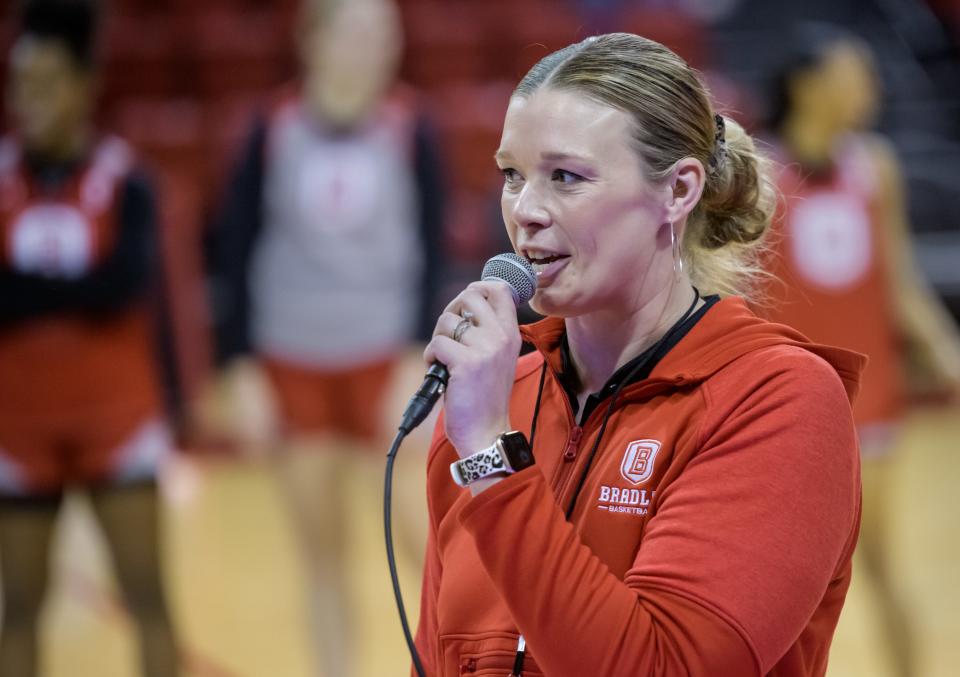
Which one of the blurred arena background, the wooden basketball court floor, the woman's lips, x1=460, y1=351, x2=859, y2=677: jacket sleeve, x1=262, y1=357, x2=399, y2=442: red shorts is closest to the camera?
x1=460, y1=351, x2=859, y2=677: jacket sleeve

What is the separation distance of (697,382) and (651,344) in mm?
128

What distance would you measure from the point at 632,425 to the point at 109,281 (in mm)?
2306

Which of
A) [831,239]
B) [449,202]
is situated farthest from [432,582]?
[449,202]

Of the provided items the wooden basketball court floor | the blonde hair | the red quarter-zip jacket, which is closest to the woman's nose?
the blonde hair

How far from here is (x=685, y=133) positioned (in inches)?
62.5

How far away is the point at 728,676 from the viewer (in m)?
1.37

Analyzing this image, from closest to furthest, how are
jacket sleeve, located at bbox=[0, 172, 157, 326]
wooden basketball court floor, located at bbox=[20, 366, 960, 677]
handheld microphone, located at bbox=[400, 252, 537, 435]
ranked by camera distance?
1. handheld microphone, located at bbox=[400, 252, 537, 435]
2. jacket sleeve, located at bbox=[0, 172, 157, 326]
3. wooden basketball court floor, located at bbox=[20, 366, 960, 677]

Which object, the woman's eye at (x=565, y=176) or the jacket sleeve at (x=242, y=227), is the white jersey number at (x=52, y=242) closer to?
A: the jacket sleeve at (x=242, y=227)

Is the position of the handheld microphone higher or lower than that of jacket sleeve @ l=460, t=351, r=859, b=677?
higher

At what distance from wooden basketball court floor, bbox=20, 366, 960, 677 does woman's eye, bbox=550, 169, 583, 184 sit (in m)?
2.50

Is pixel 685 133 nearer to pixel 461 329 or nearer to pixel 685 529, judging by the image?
pixel 461 329

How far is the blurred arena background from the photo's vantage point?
4641 millimetres

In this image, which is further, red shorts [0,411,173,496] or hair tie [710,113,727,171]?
red shorts [0,411,173,496]

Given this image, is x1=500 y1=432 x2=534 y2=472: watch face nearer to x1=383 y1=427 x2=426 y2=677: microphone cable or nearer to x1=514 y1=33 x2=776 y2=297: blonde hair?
x1=383 y1=427 x2=426 y2=677: microphone cable
